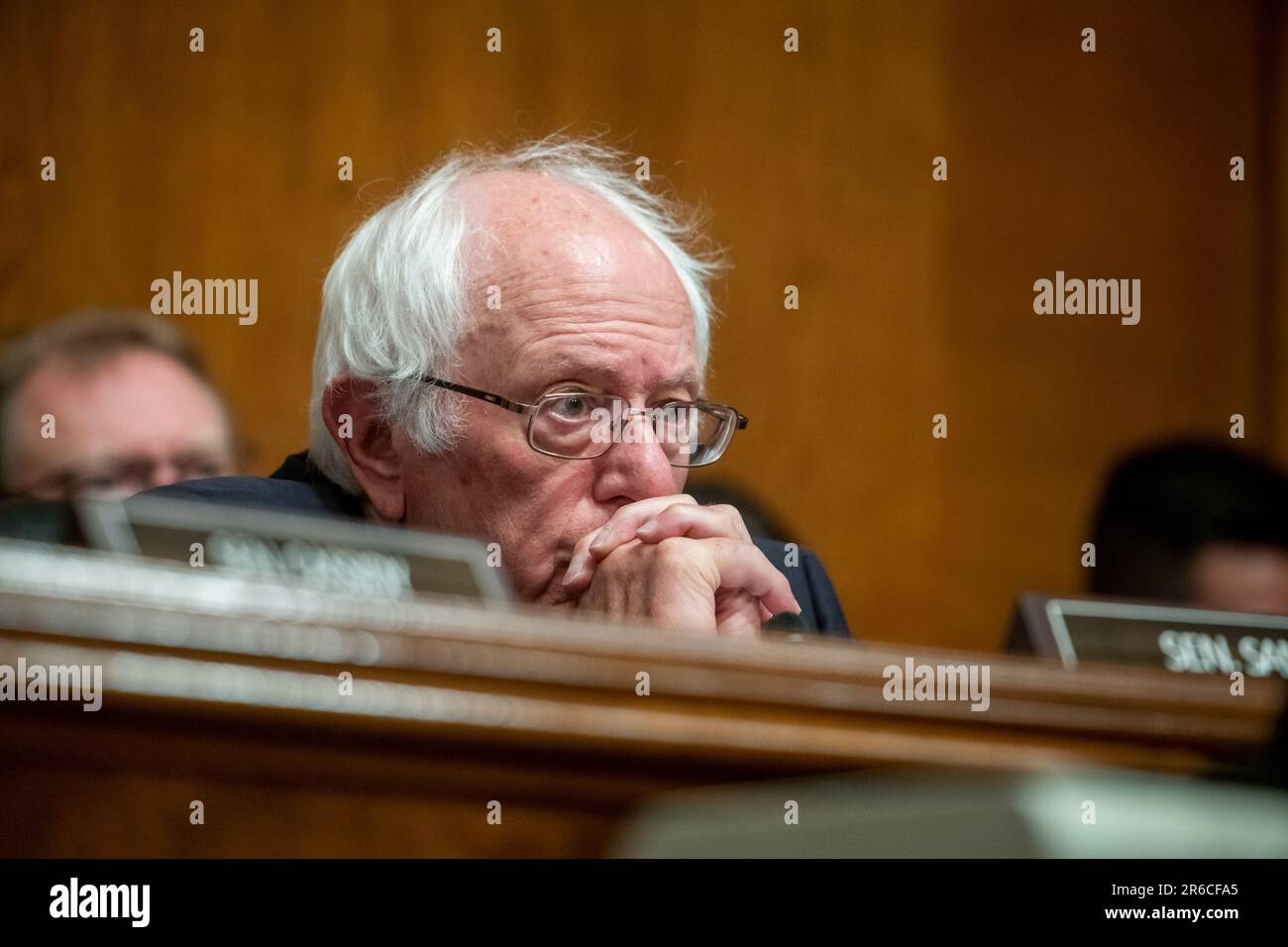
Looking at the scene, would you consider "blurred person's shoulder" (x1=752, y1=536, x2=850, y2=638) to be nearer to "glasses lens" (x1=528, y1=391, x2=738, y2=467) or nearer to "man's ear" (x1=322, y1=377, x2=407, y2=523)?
"glasses lens" (x1=528, y1=391, x2=738, y2=467)

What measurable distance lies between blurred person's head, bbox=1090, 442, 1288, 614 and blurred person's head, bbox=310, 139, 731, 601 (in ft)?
3.69

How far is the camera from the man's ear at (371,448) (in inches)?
68.9

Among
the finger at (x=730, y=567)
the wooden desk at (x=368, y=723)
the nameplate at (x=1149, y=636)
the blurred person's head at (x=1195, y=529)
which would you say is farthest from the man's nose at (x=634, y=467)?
the blurred person's head at (x=1195, y=529)

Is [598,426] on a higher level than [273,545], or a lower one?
higher

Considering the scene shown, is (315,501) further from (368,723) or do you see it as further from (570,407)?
(368,723)

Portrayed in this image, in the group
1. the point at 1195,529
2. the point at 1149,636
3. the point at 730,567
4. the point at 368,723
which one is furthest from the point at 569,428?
the point at 1195,529

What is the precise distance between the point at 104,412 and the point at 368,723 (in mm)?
1736

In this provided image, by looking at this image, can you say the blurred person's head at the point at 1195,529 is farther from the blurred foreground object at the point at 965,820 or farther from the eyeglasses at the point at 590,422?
the blurred foreground object at the point at 965,820

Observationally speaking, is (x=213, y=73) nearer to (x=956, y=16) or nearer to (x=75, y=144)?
(x=75, y=144)

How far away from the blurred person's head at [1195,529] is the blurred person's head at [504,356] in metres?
1.12

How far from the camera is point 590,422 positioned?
1659mm

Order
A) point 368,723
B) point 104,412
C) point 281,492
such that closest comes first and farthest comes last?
point 368,723 < point 281,492 < point 104,412

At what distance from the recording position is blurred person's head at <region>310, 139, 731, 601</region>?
166 cm

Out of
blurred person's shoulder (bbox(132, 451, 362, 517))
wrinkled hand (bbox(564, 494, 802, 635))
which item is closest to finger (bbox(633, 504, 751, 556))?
wrinkled hand (bbox(564, 494, 802, 635))
